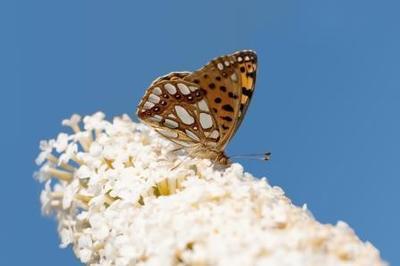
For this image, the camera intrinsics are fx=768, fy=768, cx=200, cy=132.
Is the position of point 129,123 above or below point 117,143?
above

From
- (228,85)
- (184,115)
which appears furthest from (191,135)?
(228,85)

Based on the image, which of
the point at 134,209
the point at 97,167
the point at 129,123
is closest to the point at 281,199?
the point at 134,209

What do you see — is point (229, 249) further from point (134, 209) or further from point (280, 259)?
point (134, 209)

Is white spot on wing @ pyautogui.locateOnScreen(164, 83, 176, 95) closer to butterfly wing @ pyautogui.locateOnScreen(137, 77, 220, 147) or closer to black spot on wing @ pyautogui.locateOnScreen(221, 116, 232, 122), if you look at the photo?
butterfly wing @ pyautogui.locateOnScreen(137, 77, 220, 147)

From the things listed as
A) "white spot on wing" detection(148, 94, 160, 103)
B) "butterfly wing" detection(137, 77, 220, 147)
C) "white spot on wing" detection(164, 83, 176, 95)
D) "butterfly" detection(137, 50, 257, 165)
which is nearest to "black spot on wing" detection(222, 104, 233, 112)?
"butterfly" detection(137, 50, 257, 165)

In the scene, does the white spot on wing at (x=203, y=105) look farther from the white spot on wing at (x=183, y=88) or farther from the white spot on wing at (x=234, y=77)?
the white spot on wing at (x=234, y=77)

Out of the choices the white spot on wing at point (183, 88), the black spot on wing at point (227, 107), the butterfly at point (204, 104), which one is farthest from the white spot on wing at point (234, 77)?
the white spot on wing at point (183, 88)
